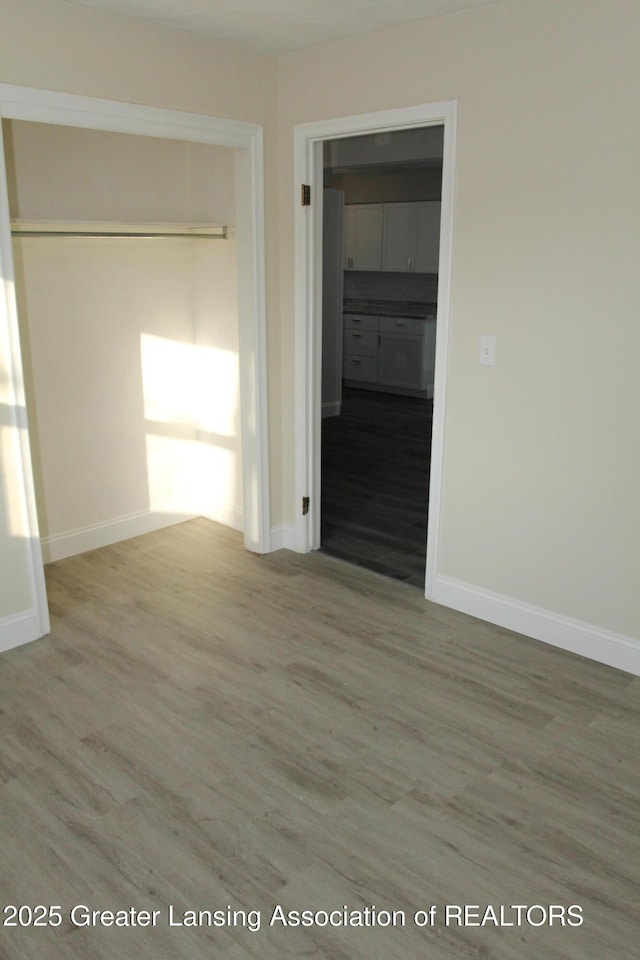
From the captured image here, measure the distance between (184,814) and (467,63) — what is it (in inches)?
117

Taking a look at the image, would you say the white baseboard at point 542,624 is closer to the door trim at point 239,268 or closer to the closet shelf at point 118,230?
the door trim at point 239,268

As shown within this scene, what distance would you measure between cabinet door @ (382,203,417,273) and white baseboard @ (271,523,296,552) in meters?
5.34

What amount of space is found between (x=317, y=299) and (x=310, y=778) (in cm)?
246

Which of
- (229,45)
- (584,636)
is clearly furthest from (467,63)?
(584,636)

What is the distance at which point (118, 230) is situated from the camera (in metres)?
4.03

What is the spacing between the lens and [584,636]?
330cm

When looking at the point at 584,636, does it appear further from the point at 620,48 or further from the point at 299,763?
the point at 620,48

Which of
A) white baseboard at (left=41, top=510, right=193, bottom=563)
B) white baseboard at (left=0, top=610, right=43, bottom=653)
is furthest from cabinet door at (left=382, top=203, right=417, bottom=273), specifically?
white baseboard at (left=0, top=610, right=43, bottom=653)

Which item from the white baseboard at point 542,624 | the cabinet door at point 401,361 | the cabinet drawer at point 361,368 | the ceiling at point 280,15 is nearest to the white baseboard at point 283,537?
the white baseboard at point 542,624

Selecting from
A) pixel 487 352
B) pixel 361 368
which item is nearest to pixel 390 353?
pixel 361 368

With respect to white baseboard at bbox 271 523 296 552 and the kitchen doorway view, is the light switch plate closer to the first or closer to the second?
the kitchen doorway view

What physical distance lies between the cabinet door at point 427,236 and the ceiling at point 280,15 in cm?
528

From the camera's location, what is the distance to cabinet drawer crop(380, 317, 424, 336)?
855 cm

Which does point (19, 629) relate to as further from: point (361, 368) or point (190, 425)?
point (361, 368)
